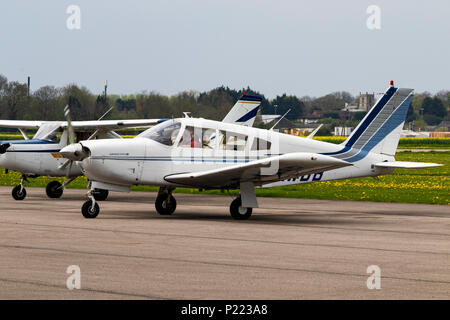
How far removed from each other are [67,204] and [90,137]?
2.76 metres

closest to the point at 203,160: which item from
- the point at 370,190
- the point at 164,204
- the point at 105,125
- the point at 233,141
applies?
the point at 233,141

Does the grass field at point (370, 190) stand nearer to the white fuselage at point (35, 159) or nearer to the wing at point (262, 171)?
the white fuselage at point (35, 159)

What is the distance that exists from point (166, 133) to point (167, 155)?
0.53m

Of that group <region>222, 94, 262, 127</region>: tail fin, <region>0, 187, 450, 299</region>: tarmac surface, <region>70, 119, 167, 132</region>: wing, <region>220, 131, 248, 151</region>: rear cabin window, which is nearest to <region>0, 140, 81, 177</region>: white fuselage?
<region>70, 119, 167, 132</region>: wing

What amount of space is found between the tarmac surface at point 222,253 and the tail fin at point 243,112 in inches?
287

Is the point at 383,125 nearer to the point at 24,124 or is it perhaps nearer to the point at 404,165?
the point at 404,165

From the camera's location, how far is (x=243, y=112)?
27.6 metres

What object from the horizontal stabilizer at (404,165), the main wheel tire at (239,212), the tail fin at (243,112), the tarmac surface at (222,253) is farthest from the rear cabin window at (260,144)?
the tail fin at (243,112)

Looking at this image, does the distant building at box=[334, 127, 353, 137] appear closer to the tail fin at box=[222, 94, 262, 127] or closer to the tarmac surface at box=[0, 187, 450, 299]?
the tail fin at box=[222, 94, 262, 127]

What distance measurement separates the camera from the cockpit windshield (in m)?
17.7
